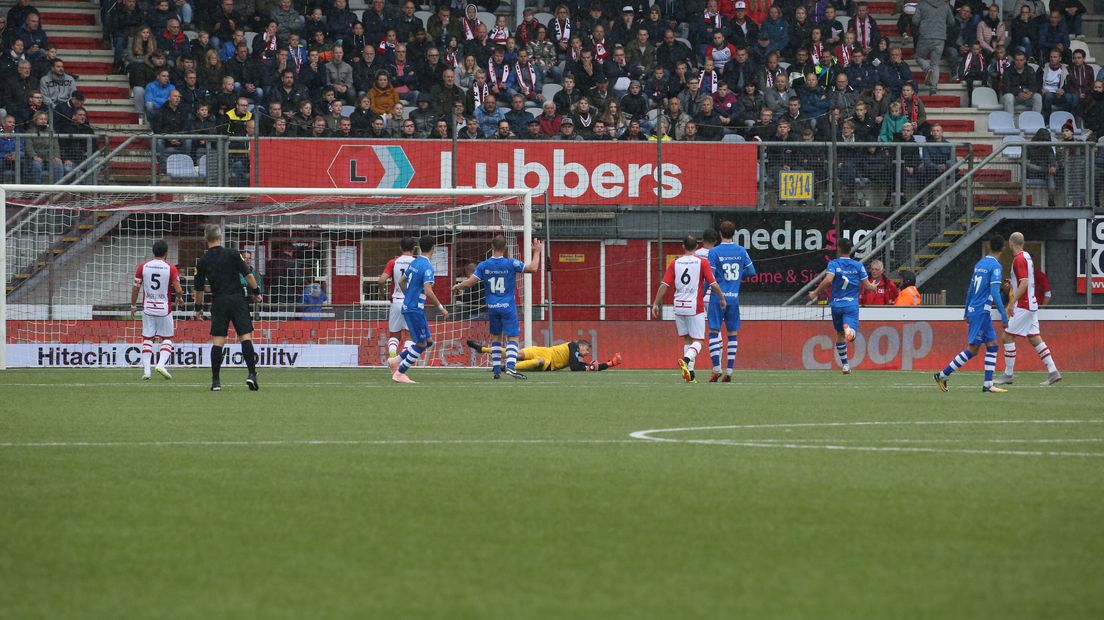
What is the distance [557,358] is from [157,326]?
596 centimetres

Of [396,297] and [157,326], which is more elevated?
[396,297]

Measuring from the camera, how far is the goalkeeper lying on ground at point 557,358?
75.3ft

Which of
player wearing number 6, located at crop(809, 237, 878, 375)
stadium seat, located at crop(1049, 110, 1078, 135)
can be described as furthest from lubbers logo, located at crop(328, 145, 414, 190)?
stadium seat, located at crop(1049, 110, 1078, 135)

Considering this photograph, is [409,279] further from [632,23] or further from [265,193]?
[632,23]

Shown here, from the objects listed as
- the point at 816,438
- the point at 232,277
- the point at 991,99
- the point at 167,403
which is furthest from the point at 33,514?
the point at 991,99

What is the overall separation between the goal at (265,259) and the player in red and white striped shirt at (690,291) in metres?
3.54

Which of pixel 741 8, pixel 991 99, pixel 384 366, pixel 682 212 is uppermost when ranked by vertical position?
pixel 741 8

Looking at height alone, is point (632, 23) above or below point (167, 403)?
above

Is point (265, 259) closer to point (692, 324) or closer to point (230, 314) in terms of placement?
point (230, 314)

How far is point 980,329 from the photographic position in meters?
18.6

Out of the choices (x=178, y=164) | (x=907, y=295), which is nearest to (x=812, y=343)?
(x=907, y=295)

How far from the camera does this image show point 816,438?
1148 centimetres

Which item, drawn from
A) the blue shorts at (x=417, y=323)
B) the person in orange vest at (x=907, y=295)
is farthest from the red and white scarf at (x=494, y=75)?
the blue shorts at (x=417, y=323)

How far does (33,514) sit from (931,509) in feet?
14.6
